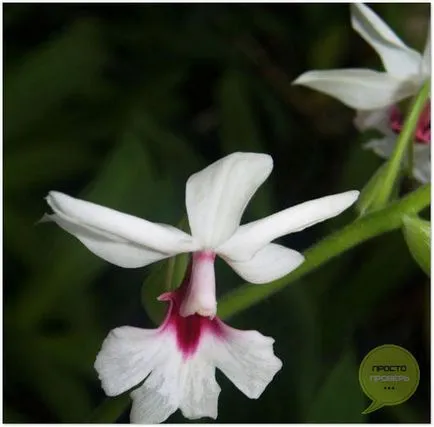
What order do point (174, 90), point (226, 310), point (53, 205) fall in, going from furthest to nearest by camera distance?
point (174, 90), point (226, 310), point (53, 205)

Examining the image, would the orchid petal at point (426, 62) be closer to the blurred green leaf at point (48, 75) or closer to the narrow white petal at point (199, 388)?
the narrow white petal at point (199, 388)

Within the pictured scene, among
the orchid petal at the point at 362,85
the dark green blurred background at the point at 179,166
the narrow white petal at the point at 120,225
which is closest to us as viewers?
the narrow white petal at the point at 120,225

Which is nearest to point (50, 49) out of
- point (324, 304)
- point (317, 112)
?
point (317, 112)

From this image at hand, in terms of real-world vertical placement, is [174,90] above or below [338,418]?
above

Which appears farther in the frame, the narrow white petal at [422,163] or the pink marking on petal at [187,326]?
the narrow white petal at [422,163]

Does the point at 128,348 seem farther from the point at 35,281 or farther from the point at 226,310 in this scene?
the point at 35,281

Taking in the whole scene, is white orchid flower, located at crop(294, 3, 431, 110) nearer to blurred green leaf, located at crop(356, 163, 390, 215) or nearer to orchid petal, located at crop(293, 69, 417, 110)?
orchid petal, located at crop(293, 69, 417, 110)

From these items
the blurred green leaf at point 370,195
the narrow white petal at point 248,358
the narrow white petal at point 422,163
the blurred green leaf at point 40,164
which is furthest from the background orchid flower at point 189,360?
the blurred green leaf at point 40,164

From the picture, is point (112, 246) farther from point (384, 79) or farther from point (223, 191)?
point (384, 79)
